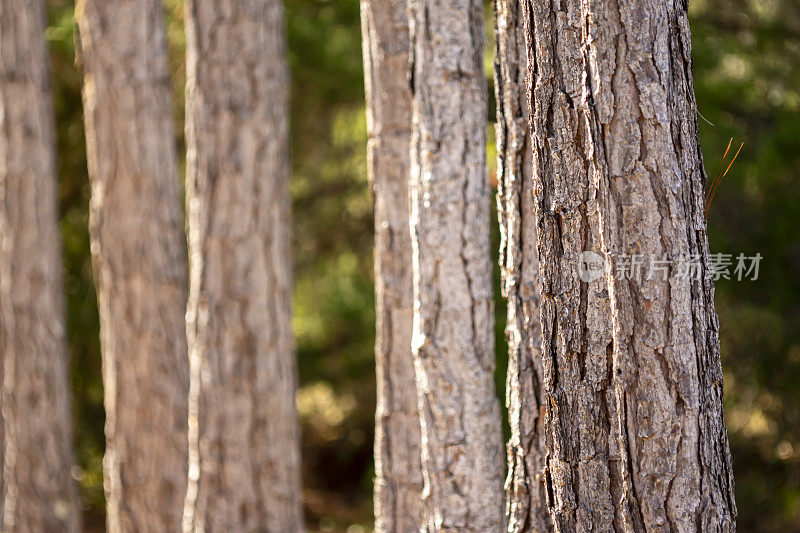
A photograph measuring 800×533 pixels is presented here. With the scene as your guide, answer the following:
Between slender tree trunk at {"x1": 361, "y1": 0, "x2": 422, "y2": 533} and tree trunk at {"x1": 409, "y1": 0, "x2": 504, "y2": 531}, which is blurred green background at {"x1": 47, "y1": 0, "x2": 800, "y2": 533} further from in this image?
tree trunk at {"x1": 409, "y1": 0, "x2": 504, "y2": 531}

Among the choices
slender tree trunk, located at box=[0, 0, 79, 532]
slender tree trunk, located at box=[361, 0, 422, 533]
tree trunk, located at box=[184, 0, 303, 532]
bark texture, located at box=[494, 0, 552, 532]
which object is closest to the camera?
bark texture, located at box=[494, 0, 552, 532]

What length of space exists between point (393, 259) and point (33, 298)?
354 centimetres

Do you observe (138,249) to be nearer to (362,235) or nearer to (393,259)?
(393,259)

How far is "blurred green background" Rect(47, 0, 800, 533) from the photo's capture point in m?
6.59

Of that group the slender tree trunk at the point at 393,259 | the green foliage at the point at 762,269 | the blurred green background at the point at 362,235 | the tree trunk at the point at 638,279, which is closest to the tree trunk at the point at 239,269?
the slender tree trunk at the point at 393,259

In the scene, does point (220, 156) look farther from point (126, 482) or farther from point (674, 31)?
point (674, 31)

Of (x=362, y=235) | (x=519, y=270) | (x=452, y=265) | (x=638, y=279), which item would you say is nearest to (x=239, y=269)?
(x=452, y=265)

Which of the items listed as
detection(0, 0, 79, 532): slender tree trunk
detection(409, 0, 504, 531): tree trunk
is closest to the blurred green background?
detection(0, 0, 79, 532): slender tree trunk

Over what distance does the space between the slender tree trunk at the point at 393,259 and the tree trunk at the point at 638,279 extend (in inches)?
55.8

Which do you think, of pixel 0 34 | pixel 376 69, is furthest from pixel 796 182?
pixel 0 34

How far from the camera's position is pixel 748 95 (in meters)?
6.75

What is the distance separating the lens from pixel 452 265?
3.11 m

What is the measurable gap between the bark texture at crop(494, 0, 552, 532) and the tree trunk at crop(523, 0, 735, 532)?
60cm

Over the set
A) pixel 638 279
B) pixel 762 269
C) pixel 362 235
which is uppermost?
pixel 362 235
